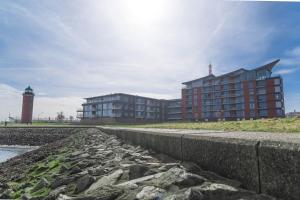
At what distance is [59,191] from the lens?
4184 millimetres

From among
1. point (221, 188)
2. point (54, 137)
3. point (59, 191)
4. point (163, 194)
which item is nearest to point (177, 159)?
point (163, 194)

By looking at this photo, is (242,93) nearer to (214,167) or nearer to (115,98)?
(115,98)

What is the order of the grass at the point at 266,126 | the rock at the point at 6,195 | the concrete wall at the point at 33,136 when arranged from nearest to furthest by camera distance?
1. the rock at the point at 6,195
2. the grass at the point at 266,126
3. the concrete wall at the point at 33,136

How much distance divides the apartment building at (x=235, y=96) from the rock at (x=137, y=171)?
61.3 m

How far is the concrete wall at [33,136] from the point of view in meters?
35.9

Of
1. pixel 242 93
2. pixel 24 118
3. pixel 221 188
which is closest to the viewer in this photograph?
pixel 221 188

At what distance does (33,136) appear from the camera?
37969 mm

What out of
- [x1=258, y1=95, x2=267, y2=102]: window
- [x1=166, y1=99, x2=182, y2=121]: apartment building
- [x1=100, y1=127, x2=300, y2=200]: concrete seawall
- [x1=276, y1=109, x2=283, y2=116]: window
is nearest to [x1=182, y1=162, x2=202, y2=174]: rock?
[x1=100, y1=127, x2=300, y2=200]: concrete seawall

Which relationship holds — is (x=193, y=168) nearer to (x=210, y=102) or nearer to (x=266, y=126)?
(x=266, y=126)

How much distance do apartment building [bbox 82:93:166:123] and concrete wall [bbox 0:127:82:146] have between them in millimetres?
26760

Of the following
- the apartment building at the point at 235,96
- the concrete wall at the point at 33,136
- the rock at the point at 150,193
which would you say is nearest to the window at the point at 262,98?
the apartment building at the point at 235,96

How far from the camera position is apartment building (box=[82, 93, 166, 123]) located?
7325 cm

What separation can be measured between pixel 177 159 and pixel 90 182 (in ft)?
5.23

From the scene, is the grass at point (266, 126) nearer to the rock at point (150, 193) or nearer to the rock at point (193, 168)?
the rock at point (193, 168)
